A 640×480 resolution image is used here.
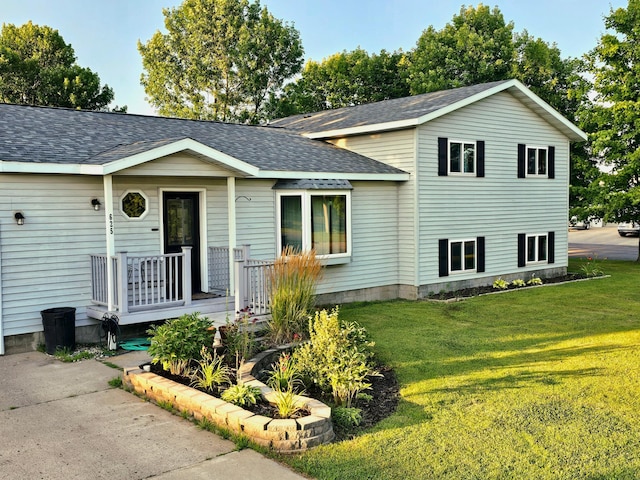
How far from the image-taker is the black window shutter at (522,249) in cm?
1603

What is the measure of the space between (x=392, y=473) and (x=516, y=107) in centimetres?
1304

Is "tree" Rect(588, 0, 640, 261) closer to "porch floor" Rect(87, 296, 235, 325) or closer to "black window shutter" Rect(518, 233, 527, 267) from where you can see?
"black window shutter" Rect(518, 233, 527, 267)

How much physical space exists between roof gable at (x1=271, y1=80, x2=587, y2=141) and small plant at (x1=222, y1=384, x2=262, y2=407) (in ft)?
27.8

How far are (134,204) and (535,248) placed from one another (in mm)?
11291

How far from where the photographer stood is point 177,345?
22.0ft

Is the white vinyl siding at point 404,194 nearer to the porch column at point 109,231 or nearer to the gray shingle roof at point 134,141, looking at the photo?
the gray shingle roof at point 134,141

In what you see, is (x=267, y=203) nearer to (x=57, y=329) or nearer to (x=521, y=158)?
(x=57, y=329)

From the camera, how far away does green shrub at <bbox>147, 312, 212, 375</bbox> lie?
265 inches

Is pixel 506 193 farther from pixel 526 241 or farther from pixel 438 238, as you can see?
pixel 438 238

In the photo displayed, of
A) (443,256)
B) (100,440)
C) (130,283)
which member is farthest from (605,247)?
(100,440)

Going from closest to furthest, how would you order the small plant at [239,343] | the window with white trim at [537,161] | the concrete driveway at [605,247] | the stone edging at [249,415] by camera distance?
the stone edging at [249,415], the small plant at [239,343], the window with white trim at [537,161], the concrete driveway at [605,247]

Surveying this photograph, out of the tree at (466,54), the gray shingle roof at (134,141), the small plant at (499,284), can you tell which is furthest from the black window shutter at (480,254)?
the tree at (466,54)

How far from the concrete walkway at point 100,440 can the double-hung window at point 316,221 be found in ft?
18.3

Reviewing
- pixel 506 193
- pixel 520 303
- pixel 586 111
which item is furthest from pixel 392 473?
pixel 586 111
